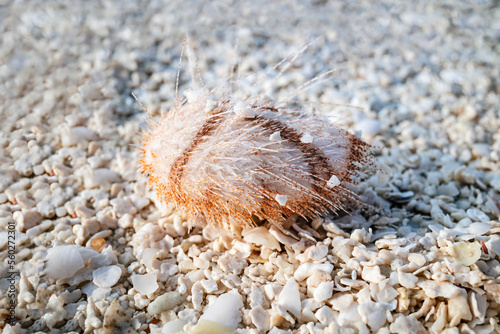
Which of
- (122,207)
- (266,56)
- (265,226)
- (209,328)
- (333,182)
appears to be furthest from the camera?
(266,56)

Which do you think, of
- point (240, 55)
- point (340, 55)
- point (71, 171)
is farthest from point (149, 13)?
point (71, 171)

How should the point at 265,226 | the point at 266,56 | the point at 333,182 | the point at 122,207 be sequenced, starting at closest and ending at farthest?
1. the point at 333,182
2. the point at 265,226
3. the point at 122,207
4. the point at 266,56

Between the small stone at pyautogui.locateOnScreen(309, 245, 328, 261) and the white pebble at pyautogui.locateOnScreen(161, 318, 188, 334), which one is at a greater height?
the white pebble at pyautogui.locateOnScreen(161, 318, 188, 334)

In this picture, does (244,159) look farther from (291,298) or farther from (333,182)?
(291,298)

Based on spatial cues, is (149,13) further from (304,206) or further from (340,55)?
Answer: (304,206)

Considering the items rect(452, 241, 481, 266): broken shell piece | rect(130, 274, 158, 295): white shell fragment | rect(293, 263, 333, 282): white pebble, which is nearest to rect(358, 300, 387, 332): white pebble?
rect(293, 263, 333, 282): white pebble

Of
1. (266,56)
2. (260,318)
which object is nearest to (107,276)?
(260,318)

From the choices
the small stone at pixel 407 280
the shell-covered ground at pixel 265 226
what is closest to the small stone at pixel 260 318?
the shell-covered ground at pixel 265 226

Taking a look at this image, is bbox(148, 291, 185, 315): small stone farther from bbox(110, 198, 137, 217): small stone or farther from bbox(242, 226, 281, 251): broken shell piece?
bbox(110, 198, 137, 217): small stone
